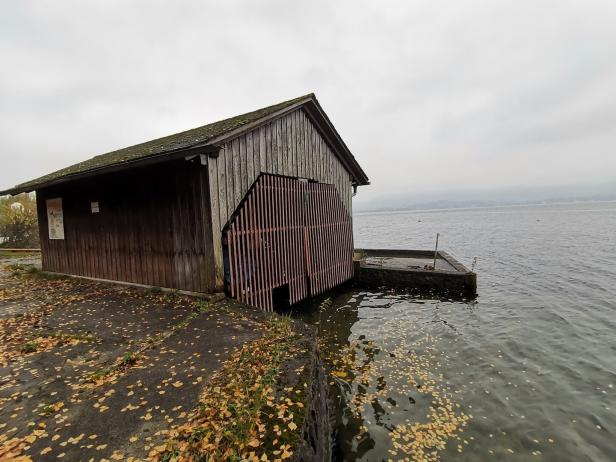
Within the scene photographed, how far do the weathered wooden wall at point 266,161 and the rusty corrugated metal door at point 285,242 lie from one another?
0.28m

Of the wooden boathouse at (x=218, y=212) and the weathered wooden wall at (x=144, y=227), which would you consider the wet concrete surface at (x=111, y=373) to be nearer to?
the weathered wooden wall at (x=144, y=227)

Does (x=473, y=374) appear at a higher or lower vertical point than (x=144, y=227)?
lower

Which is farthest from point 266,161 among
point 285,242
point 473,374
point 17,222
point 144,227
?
point 17,222

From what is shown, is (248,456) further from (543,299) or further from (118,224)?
(543,299)

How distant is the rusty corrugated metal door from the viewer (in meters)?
8.63

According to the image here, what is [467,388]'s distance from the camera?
6590mm

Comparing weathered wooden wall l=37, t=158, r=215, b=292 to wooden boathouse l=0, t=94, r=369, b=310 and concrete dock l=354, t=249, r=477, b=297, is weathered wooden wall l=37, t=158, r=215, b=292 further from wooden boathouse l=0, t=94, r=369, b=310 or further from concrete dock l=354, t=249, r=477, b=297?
concrete dock l=354, t=249, r=477, b=297

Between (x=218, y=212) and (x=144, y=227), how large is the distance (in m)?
3.00

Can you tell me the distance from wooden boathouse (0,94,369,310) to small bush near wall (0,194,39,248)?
19.5 m

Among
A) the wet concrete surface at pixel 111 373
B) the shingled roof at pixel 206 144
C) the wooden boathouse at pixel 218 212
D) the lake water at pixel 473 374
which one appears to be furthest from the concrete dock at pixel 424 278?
the wet concrete surface at pixel 111 373

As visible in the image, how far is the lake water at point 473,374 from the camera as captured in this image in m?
5.07

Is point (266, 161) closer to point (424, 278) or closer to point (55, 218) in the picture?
point (424, 278)

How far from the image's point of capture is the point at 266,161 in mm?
9820

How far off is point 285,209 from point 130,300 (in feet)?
17.6
